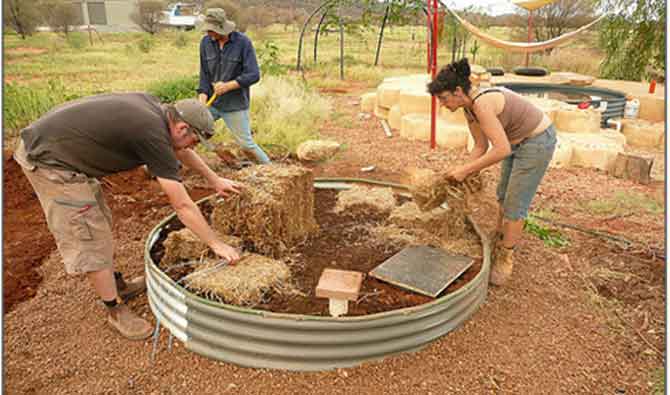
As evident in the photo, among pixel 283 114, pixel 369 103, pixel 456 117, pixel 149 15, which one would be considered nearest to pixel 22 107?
pixel 283 114

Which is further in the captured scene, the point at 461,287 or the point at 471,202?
the point at 471,202

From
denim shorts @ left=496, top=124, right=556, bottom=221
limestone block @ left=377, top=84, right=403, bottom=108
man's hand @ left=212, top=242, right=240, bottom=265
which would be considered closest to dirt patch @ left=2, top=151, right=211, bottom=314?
man's hand @ left=212, top=242, right=240, bottom=265

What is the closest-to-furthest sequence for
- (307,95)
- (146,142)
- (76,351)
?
1. (146,142)
2. (76,351)
3. (307,95)

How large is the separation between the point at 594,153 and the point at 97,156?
223 inches

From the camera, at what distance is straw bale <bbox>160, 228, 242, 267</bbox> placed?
3.10 m

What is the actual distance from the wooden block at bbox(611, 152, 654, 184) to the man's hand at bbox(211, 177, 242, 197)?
189 inches

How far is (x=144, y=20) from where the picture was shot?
31234mm

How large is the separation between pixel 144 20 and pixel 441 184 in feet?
107

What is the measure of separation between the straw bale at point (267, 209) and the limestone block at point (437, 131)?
3.81 meters

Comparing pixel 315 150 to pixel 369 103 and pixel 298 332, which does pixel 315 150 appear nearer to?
pixel 369 103

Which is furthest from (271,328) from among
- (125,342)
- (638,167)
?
(638,167)

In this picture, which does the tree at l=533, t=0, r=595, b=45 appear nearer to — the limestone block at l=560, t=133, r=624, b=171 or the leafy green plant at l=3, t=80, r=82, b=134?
the limestone block at l=560, t=133, r=624, b=171

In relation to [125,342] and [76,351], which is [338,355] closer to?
[125,342]

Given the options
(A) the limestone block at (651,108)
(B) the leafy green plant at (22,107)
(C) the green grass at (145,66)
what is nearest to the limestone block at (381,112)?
(C) the green grass at (145,66)
